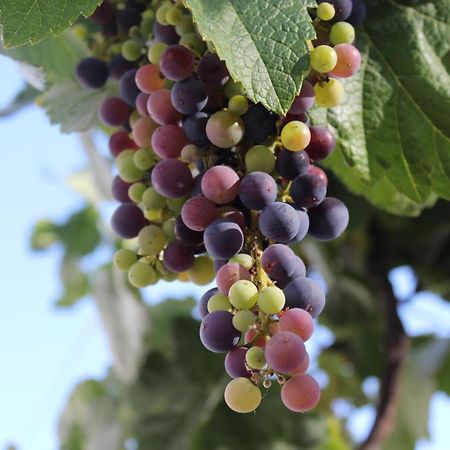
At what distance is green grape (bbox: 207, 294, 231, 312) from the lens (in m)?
0.61

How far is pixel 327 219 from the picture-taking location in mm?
684

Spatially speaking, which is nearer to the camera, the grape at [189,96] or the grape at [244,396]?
the grape at [244,396]

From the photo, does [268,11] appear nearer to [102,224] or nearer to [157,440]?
[157,440]

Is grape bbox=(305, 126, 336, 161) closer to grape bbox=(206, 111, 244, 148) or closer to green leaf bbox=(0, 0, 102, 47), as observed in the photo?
grape bbox=(206, 111, 244, 148)

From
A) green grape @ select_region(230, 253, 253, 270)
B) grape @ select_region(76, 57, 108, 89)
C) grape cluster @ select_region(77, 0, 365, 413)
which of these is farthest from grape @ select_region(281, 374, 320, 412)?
grape @ select_region(76, 57, 108, 89)

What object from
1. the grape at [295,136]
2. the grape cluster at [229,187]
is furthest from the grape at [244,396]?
the grape at [295,136]

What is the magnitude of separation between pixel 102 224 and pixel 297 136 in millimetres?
1711

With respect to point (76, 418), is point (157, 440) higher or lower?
higher

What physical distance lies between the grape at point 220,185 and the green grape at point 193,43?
13 cm

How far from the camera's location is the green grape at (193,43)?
0.72 m

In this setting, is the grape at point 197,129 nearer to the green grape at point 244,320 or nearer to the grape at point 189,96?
the grape at point 189,96

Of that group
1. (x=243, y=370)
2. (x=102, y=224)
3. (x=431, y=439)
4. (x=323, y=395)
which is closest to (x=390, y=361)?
(x=431, y=439)

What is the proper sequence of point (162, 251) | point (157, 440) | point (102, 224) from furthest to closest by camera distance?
1. point (102, 224)
2. point (157, 440)
3. point (162, 251)

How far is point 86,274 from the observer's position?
2363mm
